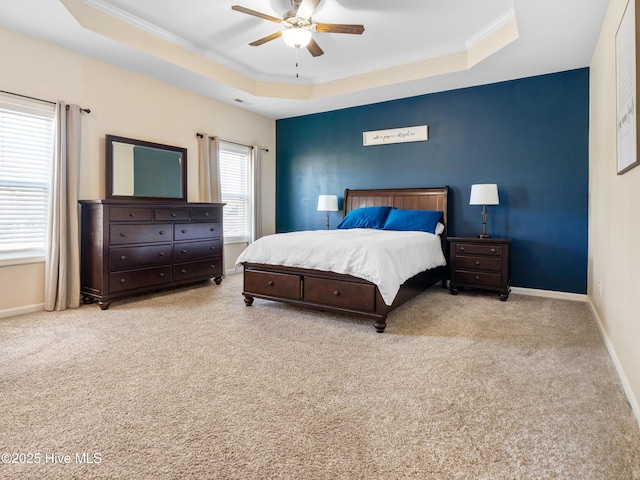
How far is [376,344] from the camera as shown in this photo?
2691 millimetres

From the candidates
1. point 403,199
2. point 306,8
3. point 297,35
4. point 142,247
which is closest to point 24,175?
point 142,247

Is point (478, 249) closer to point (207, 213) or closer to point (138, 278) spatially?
point (207, 213)

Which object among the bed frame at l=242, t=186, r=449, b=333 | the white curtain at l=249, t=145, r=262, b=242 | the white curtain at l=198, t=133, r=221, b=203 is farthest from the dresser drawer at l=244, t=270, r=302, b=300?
the white curtain at l=249, t=145, r=262, b=242

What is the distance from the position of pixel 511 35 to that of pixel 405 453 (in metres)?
3.75

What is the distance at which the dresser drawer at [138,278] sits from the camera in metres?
3.73

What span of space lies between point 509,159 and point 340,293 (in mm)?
2898

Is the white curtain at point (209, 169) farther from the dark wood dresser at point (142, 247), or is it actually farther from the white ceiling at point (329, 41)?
the white ceiling at point (329, 41)

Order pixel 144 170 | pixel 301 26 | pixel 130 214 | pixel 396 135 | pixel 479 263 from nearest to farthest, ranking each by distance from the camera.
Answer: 1. pixel 301 26
2. pixel 130 214
3. pixel 479 263
4. pixel 144 170
5. pixel 396 135

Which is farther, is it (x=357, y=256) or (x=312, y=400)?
(x=357, y=256)

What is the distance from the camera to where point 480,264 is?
13.8 feet

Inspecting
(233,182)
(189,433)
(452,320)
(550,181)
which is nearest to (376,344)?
(452,320)

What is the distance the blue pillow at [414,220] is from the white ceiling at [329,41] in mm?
1639

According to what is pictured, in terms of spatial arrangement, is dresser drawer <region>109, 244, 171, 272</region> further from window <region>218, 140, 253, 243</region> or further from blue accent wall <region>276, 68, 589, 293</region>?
blue accent wall <region>276, 68, 589, 293</region>

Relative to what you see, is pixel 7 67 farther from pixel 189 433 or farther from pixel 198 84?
pixel 189 433
